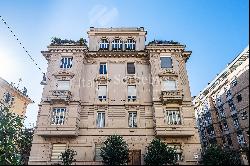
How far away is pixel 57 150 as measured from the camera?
25281mm

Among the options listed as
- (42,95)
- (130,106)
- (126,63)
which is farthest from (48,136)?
(126,63)

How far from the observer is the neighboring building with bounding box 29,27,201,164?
2525 cm

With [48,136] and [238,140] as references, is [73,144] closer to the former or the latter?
Answer: [48,136]

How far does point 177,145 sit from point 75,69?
1384cm

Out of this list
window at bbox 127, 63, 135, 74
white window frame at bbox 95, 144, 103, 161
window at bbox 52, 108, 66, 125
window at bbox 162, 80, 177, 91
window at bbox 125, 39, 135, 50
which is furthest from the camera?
window at bbox 125, 39, 135, 50

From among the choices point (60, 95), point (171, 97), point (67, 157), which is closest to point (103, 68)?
point (60, 95)

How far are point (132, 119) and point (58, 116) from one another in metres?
7.77

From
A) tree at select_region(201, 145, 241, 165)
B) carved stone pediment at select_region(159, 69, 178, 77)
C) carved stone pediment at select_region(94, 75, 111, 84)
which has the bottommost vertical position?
tree at select_region(201, 145, 241, 165)

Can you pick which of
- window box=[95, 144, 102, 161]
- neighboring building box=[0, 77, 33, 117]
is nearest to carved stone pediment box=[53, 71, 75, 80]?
window box=[95, 144, 102, 161]

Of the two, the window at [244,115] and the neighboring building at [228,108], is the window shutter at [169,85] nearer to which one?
the neighboring building at [228,108]

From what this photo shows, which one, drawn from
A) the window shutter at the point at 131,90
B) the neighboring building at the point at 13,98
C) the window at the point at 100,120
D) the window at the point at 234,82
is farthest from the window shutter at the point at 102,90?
the window at the point at 234,82

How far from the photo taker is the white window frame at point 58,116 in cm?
2598

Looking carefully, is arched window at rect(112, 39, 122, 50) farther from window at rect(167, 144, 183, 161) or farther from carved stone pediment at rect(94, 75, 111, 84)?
window at rect(167, 144, 183, 161)

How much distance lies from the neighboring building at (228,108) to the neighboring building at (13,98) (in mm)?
34276
